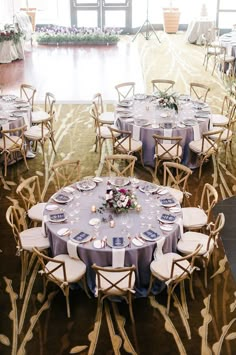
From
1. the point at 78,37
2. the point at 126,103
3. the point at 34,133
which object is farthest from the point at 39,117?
the point at 78,37

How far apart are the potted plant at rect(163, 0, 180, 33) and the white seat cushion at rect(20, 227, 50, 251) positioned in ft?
47.6

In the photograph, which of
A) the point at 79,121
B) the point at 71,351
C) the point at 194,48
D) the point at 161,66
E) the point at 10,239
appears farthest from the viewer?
the point at 194,48

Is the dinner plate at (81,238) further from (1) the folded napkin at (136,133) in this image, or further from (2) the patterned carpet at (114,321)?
(1) the folded napkin at (136,133)

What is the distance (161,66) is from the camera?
1396cm

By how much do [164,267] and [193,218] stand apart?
3.38 feet

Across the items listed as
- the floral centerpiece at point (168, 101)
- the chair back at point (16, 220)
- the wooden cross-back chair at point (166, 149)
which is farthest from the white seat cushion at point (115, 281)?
the floral centerpiece at point (168, 101)

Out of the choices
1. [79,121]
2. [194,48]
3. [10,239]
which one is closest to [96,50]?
[194,48]

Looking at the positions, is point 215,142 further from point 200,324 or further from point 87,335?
point 87,335

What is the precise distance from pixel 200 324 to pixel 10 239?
8.59 feet

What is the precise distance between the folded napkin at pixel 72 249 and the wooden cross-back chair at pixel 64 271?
5 centimetres

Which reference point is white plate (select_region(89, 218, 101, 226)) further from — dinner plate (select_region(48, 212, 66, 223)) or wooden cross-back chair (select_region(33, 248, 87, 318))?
wooden cross-back chair (select_region(33, 248, 87, 318))

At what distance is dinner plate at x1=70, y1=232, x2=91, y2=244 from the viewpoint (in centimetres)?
502

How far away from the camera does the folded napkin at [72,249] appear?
5000mm

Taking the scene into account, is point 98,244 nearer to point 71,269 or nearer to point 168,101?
point 71,269
